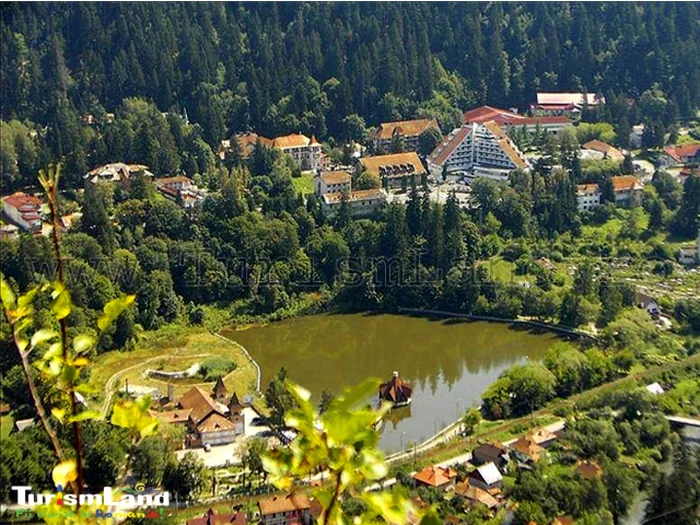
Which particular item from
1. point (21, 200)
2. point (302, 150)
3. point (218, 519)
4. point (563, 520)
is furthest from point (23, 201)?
point (563, 520)

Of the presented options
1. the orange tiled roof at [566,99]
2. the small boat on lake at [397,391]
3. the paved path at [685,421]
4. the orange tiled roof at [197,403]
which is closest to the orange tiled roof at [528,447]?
the paved path at [685,421]

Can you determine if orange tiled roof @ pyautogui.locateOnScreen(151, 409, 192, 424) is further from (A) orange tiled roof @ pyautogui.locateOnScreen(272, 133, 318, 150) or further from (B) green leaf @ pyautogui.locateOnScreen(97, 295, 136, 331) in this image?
(A) orange tiled roof @ pyautogui.locateOnScreen(272, 133, 318, 150)

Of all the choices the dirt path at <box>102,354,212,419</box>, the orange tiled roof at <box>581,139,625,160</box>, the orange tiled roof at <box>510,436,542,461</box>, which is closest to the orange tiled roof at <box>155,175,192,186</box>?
the dirt path at <box>102,354,212,419</box>

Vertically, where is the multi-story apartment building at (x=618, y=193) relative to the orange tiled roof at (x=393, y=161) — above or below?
below

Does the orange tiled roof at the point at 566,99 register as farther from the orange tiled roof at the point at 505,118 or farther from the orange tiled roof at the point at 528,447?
the orange tiled roof at the point at 528,447

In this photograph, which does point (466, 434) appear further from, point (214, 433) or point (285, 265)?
point (285, 265)

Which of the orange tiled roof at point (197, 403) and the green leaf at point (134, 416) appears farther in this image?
the orange tiled roof at point (197, 403)

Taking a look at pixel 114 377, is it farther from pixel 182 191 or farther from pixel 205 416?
pixel 182 191
